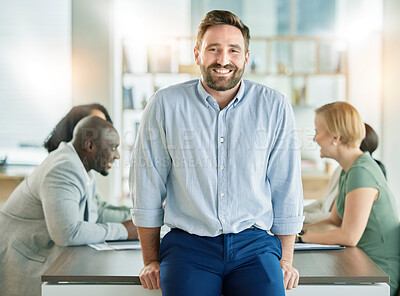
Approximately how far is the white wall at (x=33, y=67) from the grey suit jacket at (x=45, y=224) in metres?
2.77

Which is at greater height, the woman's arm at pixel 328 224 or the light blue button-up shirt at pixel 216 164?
the light blue button-up shirt at pixel 216 164

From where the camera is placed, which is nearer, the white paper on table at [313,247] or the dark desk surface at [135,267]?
the dark desk surface at [135,267]

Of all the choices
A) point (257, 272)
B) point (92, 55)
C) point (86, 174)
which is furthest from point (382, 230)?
point (92, 55)

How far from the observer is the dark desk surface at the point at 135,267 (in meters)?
Answer: 1.51

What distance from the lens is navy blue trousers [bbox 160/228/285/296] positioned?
1.36 metres

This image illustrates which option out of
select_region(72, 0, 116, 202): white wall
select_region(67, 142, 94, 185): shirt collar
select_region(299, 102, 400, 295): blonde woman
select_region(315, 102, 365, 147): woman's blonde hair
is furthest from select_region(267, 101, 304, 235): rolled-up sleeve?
select_region(72, 0, 116, 202): white wall

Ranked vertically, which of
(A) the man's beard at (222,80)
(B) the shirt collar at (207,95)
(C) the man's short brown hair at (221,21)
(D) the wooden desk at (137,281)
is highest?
(C) the man's short brown hair at (221,21)

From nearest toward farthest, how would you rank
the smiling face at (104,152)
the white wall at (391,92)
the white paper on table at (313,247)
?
1. the white paper on table at (313,247)
2. the smiling face at (104,152)
3. the white wall at (391,92)

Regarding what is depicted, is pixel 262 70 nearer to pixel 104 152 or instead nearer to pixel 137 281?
pixel 104 152

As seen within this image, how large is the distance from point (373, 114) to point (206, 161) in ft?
12.7

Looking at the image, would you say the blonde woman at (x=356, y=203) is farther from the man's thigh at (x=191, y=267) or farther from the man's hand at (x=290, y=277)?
the man's thigh at (x=191, y=267)

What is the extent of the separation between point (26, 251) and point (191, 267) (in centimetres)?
95

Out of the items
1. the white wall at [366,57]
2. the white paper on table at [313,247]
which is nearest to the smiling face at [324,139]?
the white paper on table at [313,247]

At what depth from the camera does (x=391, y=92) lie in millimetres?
4645
